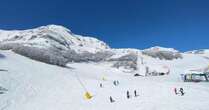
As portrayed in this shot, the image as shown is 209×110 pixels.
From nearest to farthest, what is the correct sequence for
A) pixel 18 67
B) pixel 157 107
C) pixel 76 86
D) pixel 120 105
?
pixel 157 107, pixel 120 105, pixel 76 86, pixel 18 67

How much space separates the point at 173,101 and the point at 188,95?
433 centimetres

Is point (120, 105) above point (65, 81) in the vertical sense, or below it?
below

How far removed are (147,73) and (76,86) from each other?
3958 cm

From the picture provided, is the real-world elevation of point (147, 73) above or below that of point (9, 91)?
above

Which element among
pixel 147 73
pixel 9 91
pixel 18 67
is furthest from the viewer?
pixel 147 73

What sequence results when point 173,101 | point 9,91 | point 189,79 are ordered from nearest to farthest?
point 173,101, point 9,91, point 189,79

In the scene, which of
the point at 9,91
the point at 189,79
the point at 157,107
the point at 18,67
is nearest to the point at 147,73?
the point at 189,79

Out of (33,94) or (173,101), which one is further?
(33,94)

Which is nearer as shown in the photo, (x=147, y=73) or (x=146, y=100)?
(x=146, y=100)

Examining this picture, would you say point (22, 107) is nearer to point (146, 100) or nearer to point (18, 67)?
point (146, 100)

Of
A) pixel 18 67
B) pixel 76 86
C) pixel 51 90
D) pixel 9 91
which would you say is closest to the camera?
pixel 9 91

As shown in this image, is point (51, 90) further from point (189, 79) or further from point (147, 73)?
point (147, 73)

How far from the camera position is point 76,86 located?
5059cm

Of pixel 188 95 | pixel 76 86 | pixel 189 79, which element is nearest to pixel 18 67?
pixel 76 86
